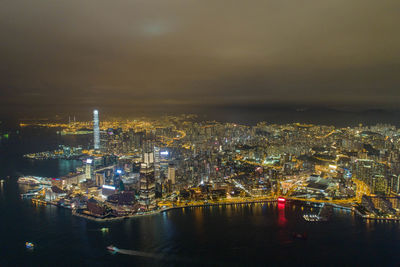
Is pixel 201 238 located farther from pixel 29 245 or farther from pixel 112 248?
pixel 29 245

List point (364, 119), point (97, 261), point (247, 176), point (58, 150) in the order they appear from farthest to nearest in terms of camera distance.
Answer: point (364, 119)
point (58, 150)
point (247, 176)
point (97, 261)

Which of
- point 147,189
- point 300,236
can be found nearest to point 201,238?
point 300,236

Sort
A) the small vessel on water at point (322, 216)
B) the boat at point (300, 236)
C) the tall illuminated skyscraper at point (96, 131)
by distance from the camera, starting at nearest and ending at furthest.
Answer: the boat at point (300, 236)
the small vessel on water at point (322, 216)
the tall illuminated skyscraper at point (96, 131)

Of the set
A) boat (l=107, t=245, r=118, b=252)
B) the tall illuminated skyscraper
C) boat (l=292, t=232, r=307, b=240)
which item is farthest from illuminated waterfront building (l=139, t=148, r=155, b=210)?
the tall illuminated skyscraper

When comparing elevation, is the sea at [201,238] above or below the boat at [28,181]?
below

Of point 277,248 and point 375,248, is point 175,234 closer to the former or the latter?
point 277,248

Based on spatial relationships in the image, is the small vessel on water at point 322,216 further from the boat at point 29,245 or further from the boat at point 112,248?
the boat at point 29,245

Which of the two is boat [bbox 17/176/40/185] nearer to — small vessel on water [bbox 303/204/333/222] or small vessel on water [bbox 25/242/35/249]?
small vessel on water [bbox 25/242/35/249]

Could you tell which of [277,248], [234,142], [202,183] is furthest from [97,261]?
[234,142]

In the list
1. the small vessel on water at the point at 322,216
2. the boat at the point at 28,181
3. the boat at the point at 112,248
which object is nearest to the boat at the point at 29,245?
the boat at the point at 112,248
